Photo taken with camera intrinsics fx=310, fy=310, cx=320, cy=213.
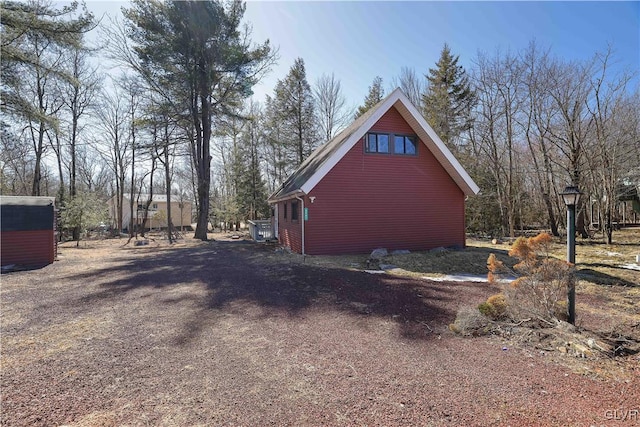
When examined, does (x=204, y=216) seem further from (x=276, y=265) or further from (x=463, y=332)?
(x=463, y=332)

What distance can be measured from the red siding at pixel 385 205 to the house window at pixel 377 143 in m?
0.21

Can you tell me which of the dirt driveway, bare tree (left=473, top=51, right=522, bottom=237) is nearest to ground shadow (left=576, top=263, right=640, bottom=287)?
the dirt driveway

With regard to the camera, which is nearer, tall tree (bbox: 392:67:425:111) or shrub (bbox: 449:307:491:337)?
shrub (bbox: 449:307:491:337)

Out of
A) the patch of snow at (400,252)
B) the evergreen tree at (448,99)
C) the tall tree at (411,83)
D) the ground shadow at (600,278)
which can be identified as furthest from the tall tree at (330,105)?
the ground shadow at (600,278)

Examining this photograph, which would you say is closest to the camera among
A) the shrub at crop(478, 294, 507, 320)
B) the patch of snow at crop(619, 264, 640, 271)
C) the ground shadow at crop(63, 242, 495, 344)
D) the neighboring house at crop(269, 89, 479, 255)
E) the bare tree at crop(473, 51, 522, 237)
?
the shrub at crop(478, 294, 507, 320)

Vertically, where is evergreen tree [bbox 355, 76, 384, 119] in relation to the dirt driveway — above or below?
above

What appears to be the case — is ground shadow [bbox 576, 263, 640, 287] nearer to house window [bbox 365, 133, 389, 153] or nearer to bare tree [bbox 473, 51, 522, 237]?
house window [bbox 365, 133, 389, 153]

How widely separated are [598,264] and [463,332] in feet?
26.4

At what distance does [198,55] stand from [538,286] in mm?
18250

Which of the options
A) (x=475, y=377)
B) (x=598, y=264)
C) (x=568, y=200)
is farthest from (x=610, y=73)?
(x=475, y=377)

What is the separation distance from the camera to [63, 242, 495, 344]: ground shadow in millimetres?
5103

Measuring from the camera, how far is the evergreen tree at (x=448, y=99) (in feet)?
72.8

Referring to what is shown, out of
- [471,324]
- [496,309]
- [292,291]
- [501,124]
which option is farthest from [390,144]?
[501,124]

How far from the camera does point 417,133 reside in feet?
39.6
